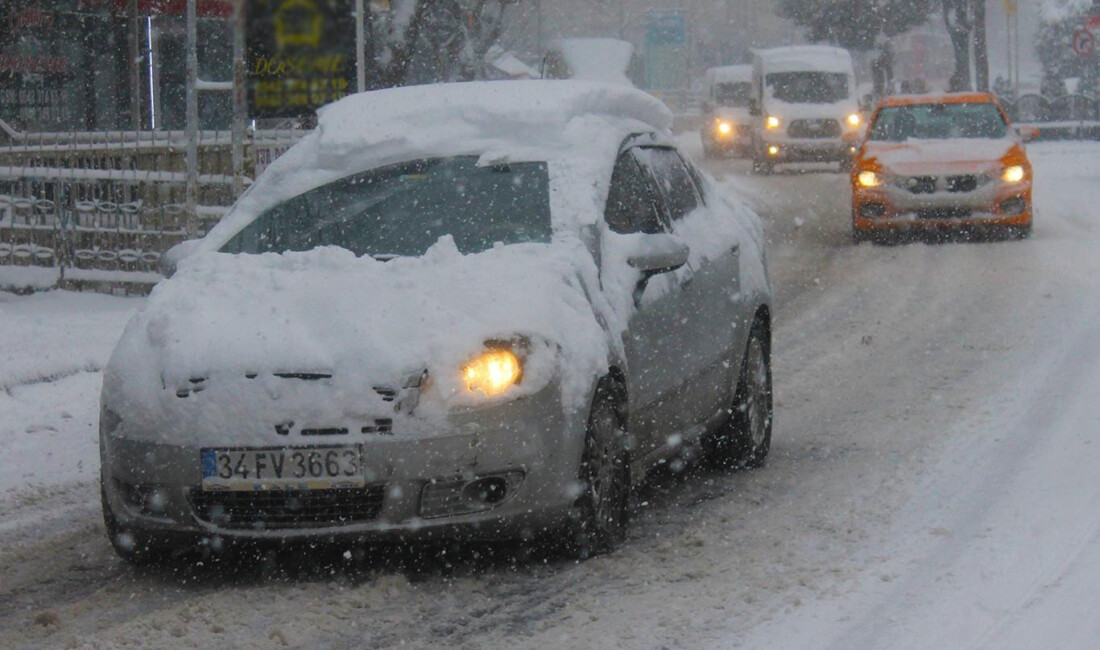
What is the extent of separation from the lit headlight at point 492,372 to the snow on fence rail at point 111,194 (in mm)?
9070

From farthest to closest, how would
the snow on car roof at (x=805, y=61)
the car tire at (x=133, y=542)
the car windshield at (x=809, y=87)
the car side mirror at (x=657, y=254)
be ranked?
the snow on car roof at (x=805, y=61), the car windshield at (x=809, y=87), the car side mirror at (x=657, y=254), the car tire at (x=133, y=542)

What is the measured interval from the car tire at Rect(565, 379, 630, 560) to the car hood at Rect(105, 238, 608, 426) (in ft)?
0.71

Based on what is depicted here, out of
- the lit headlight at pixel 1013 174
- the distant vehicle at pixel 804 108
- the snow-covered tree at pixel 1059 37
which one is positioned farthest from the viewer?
the snow-covered tree at pixel 1059 37

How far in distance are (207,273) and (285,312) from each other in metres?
0.57

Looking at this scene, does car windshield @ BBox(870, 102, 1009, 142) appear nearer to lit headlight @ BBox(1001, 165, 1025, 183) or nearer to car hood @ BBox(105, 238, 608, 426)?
lit headlight @ BBox(1001, 165, 1025, 183)

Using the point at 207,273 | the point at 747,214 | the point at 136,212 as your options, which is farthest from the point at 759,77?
the point at 207,273

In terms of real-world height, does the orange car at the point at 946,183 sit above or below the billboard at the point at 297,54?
below

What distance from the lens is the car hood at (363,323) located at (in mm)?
5590

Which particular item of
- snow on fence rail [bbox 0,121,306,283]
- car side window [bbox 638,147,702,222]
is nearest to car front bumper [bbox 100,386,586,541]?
car side window [bbox 638,147,702,222]

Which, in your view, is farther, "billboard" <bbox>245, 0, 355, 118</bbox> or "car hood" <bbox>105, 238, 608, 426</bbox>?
"billboard" <bbox>245, 0, 355, 118</bbox>

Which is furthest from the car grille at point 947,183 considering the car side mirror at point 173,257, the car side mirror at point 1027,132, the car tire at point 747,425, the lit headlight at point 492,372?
the lit headlight at point 492,372

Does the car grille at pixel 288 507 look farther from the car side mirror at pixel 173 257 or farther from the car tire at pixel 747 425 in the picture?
the car tire at pixel 747 425

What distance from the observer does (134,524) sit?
5.82m

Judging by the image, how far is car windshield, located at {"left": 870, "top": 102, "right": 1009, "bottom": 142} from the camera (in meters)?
19.2
